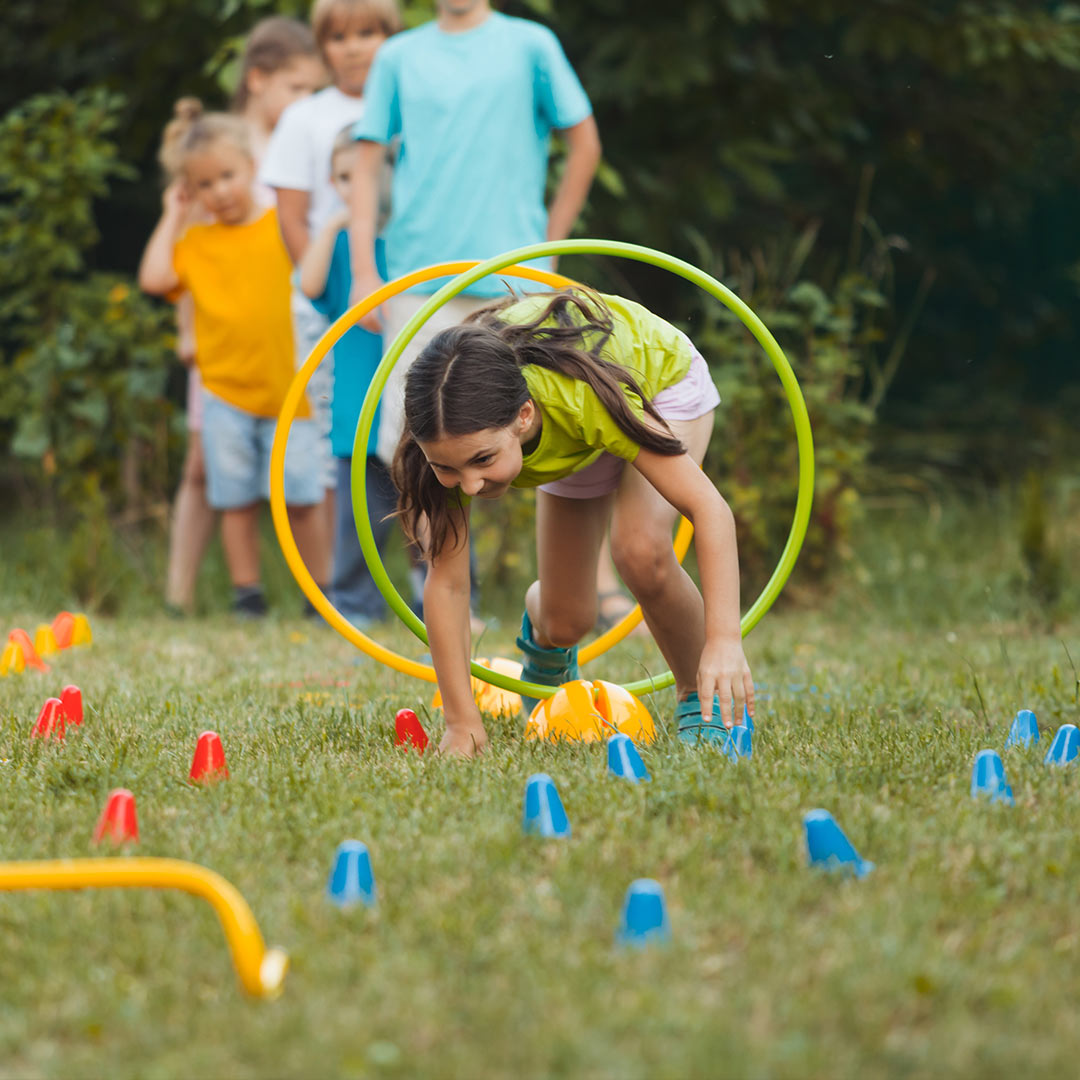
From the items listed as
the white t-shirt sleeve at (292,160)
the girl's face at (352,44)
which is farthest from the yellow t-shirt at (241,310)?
the girl's face at (352,44)

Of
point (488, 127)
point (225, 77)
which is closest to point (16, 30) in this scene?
point (225, 77)

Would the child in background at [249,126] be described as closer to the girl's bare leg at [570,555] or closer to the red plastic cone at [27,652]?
the red plastic cone at [27,652]

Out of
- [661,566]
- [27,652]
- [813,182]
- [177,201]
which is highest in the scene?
[661,566]

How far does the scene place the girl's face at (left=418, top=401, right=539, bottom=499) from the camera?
116 inches

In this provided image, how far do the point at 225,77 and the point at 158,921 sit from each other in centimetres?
510

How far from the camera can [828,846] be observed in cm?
232

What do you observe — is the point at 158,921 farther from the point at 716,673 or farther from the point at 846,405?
the point at 846,405

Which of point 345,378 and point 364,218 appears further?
point 345,378

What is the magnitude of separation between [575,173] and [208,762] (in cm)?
281

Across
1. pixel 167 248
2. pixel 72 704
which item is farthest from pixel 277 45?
pixel 72 704

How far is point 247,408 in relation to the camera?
5973 millimetres

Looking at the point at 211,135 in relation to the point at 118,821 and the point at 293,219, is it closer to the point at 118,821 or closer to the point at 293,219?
the point at 293,219

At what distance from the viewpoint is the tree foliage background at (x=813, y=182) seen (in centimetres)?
650

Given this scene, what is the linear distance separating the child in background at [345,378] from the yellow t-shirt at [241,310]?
1.72 feet
